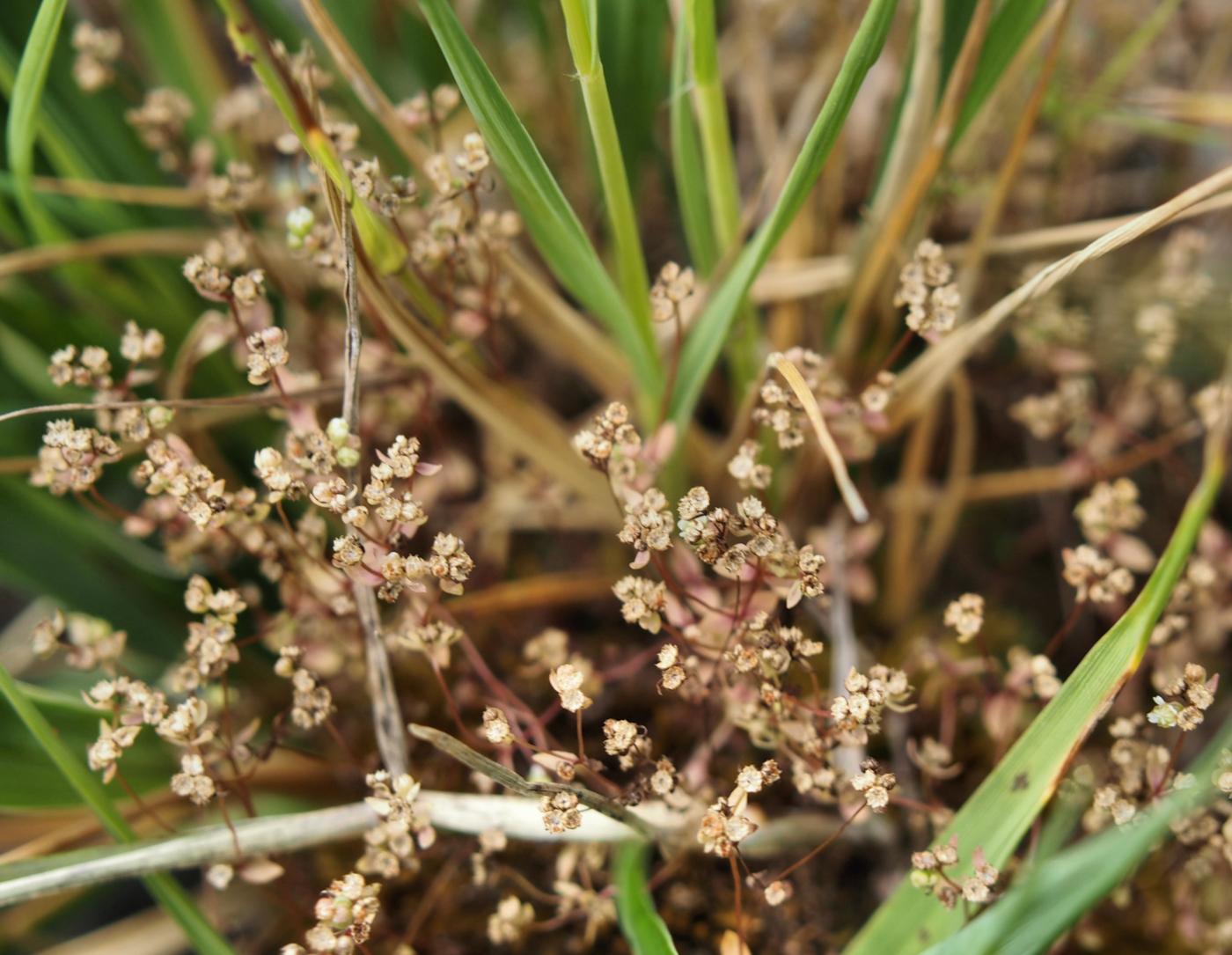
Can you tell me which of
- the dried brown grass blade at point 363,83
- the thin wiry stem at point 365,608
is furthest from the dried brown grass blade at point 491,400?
the dried brown grass blade at point 363,83

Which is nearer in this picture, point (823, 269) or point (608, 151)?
point (608, 151)

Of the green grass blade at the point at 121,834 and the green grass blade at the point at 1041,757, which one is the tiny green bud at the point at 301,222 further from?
the green grass blade at the point at 1041,757

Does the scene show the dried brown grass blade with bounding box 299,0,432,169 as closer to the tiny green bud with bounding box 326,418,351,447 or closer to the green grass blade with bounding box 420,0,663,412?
the green grass blade with bounding box 420,0,663,412

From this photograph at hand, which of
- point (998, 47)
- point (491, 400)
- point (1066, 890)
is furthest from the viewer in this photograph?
point (491, 400)

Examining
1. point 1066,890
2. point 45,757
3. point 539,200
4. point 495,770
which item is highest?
point 539,200

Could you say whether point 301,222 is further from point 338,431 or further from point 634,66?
point 634,66

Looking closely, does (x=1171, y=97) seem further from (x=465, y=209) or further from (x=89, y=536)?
(x=89, y=536)

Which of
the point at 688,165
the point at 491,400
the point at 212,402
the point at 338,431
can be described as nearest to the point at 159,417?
the point at 212,402

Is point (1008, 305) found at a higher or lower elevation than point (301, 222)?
lower
